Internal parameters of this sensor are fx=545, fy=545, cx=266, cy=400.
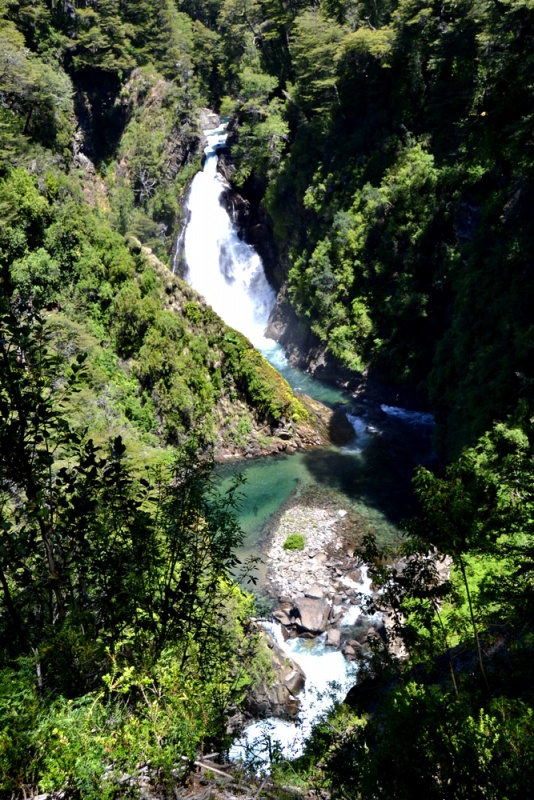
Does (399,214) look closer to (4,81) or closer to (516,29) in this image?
(516,29)

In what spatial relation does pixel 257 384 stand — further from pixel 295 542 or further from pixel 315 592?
pixel 315 592

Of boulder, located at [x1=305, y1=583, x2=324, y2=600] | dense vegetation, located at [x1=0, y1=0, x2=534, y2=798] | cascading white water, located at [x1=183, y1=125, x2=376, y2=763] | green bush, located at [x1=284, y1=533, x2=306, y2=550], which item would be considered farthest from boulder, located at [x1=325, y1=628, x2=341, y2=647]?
cascading white water, located at [x1=183, y1=125, x2=376, y2=763]

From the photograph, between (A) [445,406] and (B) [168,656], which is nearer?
(B) [168,656]

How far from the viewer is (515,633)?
8.23 m

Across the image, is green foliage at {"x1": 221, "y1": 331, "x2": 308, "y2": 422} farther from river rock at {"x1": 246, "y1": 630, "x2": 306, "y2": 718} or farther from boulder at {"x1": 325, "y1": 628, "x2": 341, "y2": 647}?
river rock at {"x1": 246, "y1": 630, "x2": 306, "y2": 718}

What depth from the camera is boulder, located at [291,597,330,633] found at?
14665 mm

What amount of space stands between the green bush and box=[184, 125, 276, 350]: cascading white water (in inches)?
923

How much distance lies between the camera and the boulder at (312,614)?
14665mm

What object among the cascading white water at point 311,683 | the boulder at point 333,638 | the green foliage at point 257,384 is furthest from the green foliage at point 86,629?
the green foliage at point 257,384

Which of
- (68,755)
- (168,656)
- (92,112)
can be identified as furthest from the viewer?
(92,112)

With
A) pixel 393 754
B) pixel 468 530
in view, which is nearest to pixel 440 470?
pixel 468 530

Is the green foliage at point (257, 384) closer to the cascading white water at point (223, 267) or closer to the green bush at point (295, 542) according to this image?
the green bush at point (295, 542)

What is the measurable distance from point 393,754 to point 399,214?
26546mm

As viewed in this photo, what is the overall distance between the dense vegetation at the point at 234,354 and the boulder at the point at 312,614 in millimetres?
3709
